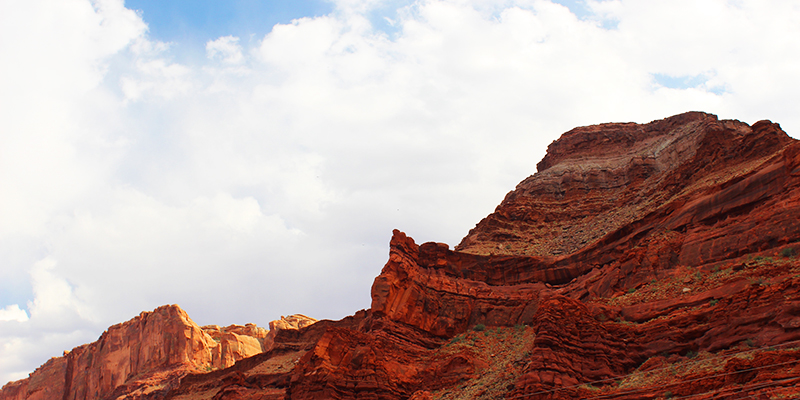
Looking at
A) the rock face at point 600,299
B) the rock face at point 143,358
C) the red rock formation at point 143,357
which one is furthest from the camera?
the red rock formation at point 143,357

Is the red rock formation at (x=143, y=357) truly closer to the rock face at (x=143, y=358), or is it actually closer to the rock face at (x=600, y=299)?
the rock face at (x=143, y=358)

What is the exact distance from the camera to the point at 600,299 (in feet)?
109

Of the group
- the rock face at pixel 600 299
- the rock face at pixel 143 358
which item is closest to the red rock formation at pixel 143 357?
the rock face at pixel 143 358

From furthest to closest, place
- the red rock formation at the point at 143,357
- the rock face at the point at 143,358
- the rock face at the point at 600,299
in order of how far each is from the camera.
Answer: the red rock formation at the point at 143,357
the rock face at the point at 143,358
the rock face at the point at 600,299

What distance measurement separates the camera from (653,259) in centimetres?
3256

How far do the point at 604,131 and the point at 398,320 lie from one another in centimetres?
5049

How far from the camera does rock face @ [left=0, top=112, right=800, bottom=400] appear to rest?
22.5 meters

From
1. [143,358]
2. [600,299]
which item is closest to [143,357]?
[143,358]

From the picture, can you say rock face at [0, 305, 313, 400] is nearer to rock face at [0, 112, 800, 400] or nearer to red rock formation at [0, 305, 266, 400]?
red rock formation at [0, 305, 266, 400]

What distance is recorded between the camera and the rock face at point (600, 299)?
22516 millimetres

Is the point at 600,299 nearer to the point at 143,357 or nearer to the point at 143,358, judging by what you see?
the point at 143,358

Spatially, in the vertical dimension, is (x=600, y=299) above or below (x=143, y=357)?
below

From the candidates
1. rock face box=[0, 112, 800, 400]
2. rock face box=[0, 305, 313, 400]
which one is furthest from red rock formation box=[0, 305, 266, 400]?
rock face box=[0, 112, 800, 400]

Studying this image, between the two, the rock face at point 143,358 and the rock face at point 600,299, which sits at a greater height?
the rock face at point 143,358
